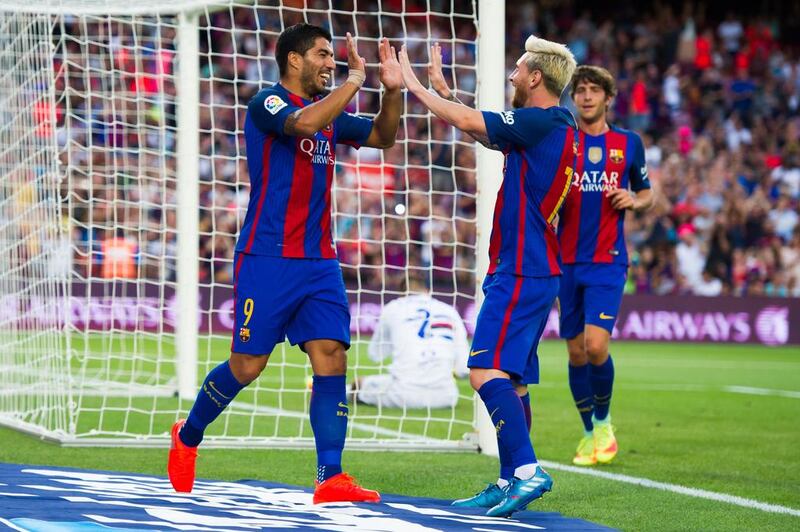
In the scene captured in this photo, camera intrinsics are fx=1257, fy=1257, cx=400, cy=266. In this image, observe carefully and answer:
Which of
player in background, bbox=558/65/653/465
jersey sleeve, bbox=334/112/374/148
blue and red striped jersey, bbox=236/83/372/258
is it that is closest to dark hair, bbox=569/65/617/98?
player in background, bbox=558/65/653/465

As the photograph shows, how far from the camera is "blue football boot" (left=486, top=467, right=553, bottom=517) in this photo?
5.31 metres

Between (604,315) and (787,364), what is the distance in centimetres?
1020

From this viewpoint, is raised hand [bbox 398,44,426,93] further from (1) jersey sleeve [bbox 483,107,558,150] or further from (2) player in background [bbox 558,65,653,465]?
(2) player in background [bbox 558,65,653,465]

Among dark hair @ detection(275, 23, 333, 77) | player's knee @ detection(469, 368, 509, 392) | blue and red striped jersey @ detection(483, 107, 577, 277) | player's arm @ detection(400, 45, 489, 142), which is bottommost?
player's knee @ detection(469, 368, 509, 392)

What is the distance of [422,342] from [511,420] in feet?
15.6

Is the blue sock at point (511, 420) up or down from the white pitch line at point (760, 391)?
up

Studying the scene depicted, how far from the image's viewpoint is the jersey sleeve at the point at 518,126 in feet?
17.9

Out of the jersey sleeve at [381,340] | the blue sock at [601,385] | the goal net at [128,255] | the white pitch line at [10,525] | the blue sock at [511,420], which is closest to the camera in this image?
the white pitch line at [10,525]

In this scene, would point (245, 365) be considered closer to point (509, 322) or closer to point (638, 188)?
point (509, 322)

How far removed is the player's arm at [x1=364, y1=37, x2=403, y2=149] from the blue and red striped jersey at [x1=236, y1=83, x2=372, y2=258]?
0.32 metres

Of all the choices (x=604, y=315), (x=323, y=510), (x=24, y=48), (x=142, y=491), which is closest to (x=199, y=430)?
(x=142, y=491)

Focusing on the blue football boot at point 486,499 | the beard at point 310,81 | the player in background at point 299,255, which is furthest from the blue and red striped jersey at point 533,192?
the blue football boot at point 486,499

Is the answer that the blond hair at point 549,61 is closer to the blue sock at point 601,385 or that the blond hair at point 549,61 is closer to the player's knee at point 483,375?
the player's knee at point 483,375

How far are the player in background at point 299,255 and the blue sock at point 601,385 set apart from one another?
2.30m
